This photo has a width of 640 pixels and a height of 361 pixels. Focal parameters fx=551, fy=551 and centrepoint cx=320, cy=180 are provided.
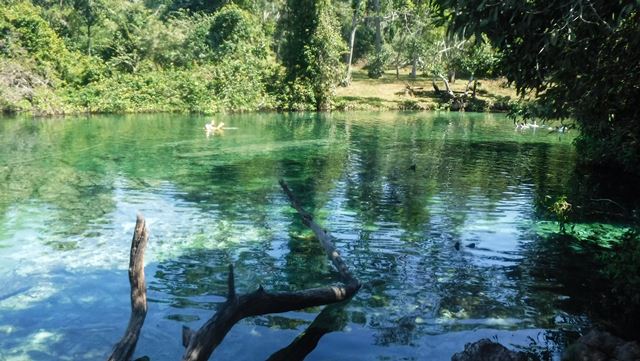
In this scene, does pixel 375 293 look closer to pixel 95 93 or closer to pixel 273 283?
pixel 273 283

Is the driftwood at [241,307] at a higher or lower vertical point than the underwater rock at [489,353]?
higher

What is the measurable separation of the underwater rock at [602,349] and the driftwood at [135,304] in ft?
17.6

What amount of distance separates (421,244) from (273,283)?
13.7ft

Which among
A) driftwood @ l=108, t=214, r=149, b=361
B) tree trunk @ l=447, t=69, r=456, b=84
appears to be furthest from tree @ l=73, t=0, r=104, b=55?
driftwood @ l=108, t=214, r=149, b=361

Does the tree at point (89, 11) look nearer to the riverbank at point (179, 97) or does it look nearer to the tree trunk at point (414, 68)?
the riverbank at point (179, 97)

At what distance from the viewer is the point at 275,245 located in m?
13.2

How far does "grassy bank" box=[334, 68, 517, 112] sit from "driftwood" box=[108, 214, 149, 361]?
5132cm

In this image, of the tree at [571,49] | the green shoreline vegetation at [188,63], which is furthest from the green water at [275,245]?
the green shoreline vegetation at [188,63]

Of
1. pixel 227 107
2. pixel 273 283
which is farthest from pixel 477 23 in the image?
pixel 227 107

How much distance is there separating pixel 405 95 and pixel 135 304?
57.1 metres

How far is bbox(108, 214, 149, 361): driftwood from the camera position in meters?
6.27

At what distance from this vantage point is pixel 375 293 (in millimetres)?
10141

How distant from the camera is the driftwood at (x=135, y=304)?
6.27 meters

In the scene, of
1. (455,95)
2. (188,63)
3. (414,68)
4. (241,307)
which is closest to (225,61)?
(188,63)
